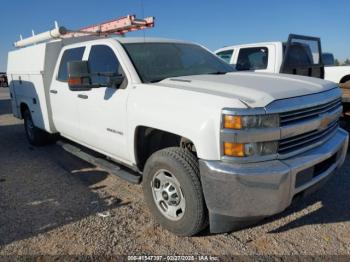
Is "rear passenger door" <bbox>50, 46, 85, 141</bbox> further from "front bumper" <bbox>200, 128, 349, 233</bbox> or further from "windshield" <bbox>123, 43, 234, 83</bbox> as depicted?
"front bumper" <bbox>200, 128, 349, 233</bbox>

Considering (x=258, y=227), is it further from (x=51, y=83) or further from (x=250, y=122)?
(x=51, y=83)

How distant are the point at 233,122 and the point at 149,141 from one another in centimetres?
131

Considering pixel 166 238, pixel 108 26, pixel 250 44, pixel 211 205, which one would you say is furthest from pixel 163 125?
pixel 250 44

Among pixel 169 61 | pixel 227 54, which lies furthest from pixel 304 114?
pixel 227 54

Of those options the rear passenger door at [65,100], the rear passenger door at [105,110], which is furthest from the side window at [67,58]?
the rear passenger door at [105,110]

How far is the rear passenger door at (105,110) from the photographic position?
3.57 metres

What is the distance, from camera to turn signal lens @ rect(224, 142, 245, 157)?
2471 millimetres

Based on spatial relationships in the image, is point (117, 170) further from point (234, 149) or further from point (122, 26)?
point (122, 26)

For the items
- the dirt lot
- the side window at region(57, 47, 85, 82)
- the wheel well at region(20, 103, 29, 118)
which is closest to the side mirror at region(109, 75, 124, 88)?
Answer: the side window at region(57, 47, 85, 82)

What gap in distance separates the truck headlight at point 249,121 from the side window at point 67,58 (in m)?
2.91

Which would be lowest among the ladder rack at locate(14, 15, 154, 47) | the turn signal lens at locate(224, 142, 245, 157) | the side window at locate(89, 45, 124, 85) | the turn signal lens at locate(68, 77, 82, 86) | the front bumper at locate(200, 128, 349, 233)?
the front bumper at locate(200, 128, 349, 233)

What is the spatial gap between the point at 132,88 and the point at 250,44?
512 centimetres

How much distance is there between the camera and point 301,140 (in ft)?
9.02

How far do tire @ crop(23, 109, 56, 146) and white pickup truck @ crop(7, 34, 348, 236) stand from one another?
2.39 meters
